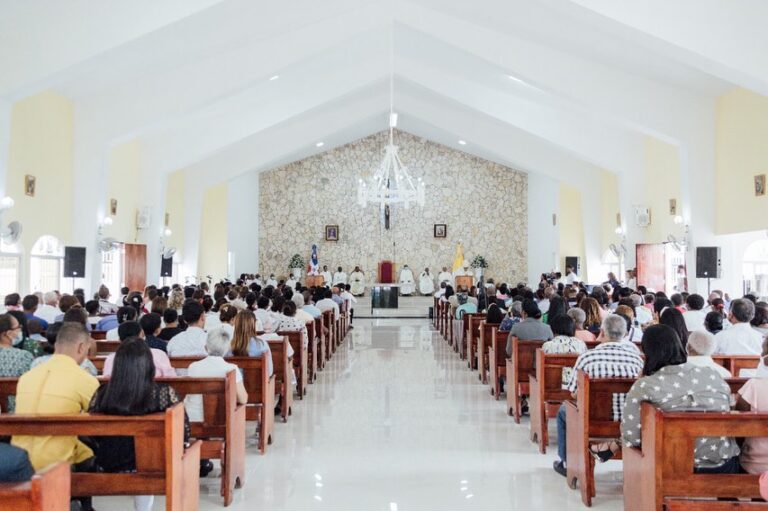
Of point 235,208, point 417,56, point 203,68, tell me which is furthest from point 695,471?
point 235,208

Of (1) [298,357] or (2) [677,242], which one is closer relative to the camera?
(1) [298,357]

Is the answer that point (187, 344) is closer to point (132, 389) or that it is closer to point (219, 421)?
point (219, 421)

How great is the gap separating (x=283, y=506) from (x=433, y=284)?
59.3ft

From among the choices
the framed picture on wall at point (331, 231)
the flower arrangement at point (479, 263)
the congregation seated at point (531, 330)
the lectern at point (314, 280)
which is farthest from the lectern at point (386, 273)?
the congregation seated at point (531, 330)

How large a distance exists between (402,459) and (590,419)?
1499 mm

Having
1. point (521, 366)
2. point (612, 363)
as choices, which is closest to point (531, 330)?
point (521, 366)

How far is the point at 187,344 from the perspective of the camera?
5355mm

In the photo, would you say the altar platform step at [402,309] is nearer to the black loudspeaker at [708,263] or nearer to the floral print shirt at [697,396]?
the black loudspeaker at [708,263]

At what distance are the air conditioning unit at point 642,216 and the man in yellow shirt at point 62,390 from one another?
12703mm

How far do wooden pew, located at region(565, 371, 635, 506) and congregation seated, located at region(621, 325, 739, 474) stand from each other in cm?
79

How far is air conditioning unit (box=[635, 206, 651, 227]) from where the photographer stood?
1442cm

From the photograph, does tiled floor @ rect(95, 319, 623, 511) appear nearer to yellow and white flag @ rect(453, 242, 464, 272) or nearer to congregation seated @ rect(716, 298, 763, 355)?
congregation seated @ rect(716, 298, 763, 355)

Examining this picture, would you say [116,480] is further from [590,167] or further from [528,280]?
[528,280]

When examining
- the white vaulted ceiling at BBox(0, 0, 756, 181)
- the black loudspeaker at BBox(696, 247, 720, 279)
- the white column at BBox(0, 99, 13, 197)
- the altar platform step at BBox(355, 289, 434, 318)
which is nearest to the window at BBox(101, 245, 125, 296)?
the white vaulted ceiling at BBox(0, 0, 756, 181)
